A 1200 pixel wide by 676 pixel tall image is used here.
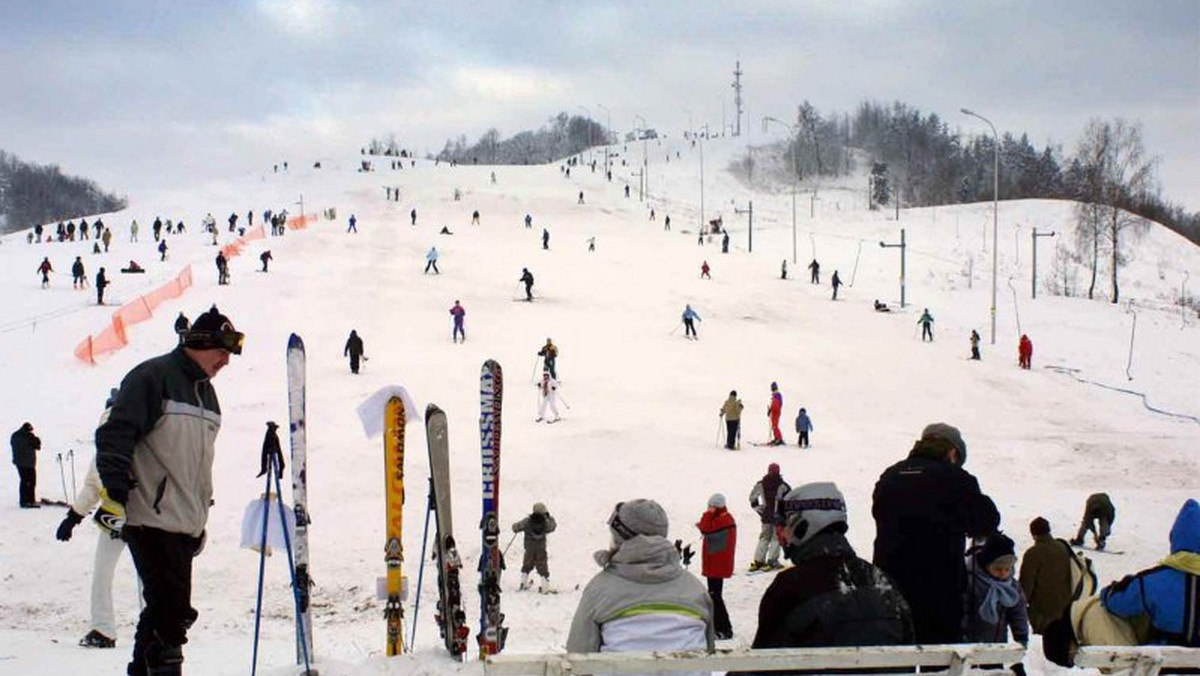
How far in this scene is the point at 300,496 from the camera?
652 cm

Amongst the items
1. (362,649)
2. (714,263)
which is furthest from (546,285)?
(362,649)

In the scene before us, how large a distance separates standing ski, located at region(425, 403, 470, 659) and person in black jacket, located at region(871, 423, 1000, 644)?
2649mm

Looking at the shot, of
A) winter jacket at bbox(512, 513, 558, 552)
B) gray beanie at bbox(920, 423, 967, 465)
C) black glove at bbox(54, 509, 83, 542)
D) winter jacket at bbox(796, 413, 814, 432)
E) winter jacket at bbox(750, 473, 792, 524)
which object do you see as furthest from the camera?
winter jacket at bbox(796, 413, 814, 432)

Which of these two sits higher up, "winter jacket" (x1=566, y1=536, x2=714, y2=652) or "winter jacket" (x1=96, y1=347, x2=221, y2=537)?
"winter jacket" (x1=96, y1=347, x2=221, y2=537)

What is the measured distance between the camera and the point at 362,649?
28.0ft

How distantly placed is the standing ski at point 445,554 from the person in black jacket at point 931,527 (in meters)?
2.65

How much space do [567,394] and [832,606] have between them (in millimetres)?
21162

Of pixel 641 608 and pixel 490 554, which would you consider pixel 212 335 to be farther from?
pixel 490 554

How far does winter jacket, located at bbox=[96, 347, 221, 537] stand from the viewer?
425 cm

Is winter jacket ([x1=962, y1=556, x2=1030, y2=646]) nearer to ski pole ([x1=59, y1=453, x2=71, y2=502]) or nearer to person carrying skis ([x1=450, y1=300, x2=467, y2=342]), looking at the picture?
ski pole ([x1=59, y1=453, x2=71, y2=502])

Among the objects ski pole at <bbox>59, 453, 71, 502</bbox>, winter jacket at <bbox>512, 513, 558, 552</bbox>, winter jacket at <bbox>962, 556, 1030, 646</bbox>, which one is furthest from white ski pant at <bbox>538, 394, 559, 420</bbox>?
winter jacket at <bbox>962, 556, 1030, 646</bbox>

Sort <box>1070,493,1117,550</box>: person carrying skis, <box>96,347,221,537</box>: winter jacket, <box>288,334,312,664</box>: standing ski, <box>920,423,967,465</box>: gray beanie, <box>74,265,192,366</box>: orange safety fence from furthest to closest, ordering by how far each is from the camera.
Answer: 1. <box>74,265,192,366</box>: orange safety fence
2. <box>1070,493,1117,550</box>: person carrying skis
3. <box>288,334,312,664</box>: standing ski
4. <box>920,423,967,465</box>: gray beanie
5. <box>96,347,221,537</box>: winter jacket

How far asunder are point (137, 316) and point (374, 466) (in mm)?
16039

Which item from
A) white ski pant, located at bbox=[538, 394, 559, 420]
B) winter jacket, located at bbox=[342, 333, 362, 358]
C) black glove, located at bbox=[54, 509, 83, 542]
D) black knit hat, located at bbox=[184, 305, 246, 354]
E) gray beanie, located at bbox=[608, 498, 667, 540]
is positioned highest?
black knit hat, located at bbox=[184, 305, 246, 354]
